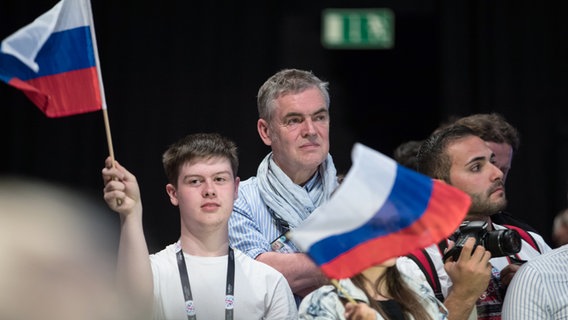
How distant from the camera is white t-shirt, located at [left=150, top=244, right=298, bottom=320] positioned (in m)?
3.33

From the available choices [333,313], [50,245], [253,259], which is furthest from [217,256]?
[50,245]

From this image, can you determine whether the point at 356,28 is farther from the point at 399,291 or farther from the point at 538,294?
the point at 399,291

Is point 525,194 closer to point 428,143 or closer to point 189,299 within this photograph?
point 428,143

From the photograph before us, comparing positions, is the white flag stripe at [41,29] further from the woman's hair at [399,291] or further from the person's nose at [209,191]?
the woman's hair at [399,291]

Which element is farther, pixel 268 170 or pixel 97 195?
pixel 97 195

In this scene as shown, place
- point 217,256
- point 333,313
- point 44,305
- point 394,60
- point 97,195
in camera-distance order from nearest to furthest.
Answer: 1. point 44,305
2. point 333,313
3. point 217,256
4. point 97,195
5. point 394,60

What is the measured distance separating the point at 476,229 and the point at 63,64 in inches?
57.8

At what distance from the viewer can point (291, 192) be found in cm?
387

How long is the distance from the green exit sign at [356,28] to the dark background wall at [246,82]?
5 cm

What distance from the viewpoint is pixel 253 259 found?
3.59 meters

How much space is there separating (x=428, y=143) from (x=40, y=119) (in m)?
3.33

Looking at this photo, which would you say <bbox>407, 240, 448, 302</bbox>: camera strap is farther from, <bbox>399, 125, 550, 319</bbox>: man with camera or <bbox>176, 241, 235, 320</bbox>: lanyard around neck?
<bbox>176, 241, 235, 320</bbox>: lanyard around neck

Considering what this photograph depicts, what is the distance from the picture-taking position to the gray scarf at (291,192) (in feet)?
12.6

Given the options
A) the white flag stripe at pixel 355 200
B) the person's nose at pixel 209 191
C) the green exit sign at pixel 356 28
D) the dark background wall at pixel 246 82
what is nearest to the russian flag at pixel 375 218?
the white flag stripe at pixel 355 200
